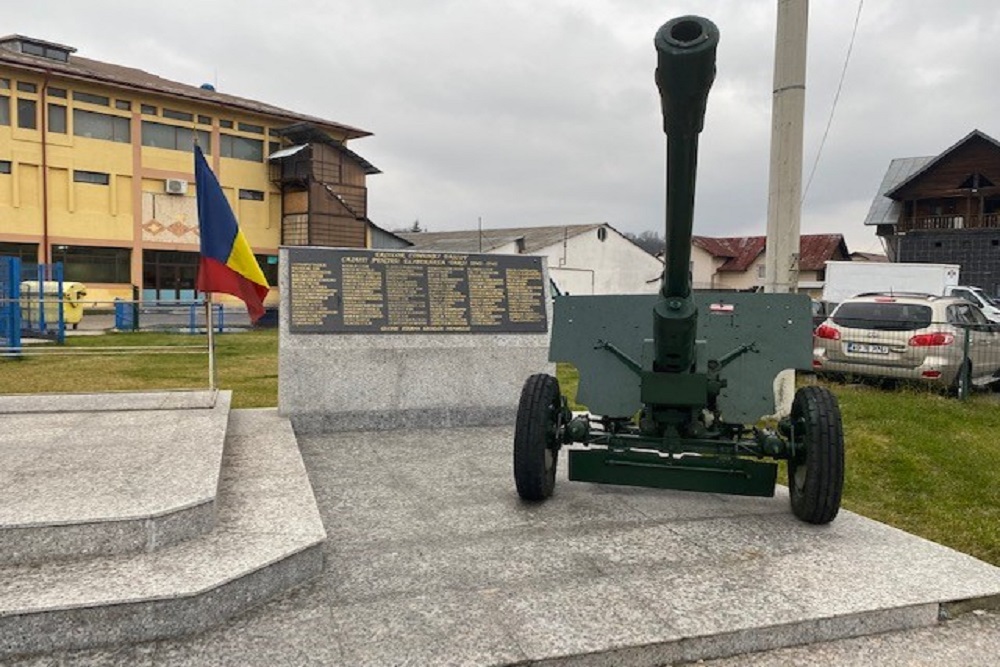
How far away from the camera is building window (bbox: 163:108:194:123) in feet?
107

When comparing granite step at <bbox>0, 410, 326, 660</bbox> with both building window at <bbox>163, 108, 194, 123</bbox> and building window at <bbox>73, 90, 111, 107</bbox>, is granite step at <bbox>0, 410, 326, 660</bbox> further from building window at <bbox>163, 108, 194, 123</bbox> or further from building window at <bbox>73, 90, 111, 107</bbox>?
building window at <bbox>163, 108, 194, 123</bbox>

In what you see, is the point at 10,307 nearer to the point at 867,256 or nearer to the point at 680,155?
the point at 680,155

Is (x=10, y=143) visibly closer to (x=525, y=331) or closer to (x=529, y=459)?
(x=525, y=331)

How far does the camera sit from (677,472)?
16.0ft

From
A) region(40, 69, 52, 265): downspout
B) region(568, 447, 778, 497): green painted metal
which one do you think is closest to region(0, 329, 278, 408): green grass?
region(568, 447, 778, 497): green painted metal

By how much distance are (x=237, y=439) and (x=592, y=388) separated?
3071 mm

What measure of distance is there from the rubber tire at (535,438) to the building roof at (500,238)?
34338 mm

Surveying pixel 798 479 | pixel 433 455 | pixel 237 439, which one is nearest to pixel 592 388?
pixel 798 479

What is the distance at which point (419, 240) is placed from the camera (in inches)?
2076

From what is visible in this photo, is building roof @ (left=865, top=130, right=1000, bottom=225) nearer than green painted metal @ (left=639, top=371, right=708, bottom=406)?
No

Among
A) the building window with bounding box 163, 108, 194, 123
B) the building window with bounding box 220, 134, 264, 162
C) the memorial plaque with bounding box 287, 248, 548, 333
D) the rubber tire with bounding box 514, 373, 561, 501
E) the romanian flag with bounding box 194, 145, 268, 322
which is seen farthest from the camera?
the building window with bounding box 220, 134, 264, 162

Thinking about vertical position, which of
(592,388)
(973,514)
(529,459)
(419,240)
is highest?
(419,240)

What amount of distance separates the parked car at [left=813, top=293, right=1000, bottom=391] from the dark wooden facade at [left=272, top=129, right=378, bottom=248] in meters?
26.3

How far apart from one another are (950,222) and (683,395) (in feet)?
128
